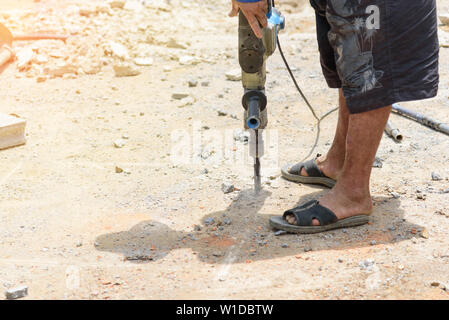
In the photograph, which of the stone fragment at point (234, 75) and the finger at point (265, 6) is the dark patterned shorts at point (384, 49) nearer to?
the finger at point (265, 6)

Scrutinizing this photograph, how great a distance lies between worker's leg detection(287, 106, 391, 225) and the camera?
263 cm

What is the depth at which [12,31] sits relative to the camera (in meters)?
6.41

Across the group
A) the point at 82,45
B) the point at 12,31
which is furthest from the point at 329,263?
the point at 12,31

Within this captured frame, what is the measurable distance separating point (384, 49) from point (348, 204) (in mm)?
736

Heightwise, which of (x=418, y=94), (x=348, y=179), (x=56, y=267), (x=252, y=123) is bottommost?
(x=56, y=267)

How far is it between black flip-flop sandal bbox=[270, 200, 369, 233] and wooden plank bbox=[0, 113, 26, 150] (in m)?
2.10

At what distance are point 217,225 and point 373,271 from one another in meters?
0.85

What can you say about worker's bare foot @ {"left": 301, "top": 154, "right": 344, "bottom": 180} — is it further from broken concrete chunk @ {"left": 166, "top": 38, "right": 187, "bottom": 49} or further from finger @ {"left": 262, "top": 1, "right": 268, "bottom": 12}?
broken concrete chunk @ {"left": 166, "top": 38, "right": 187, "bottom": 49}

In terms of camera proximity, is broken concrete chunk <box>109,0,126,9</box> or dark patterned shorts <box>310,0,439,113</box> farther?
broken concrete chunk <box>109,0,126,9</box>

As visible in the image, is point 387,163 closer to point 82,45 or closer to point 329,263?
point 329,263

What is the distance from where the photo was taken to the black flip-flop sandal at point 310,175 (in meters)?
3.29

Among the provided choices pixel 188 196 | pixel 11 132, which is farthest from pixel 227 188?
pixel 11 132

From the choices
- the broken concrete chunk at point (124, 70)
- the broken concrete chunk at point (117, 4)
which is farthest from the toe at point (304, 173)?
the broken concrete chunk at point (117, 4)

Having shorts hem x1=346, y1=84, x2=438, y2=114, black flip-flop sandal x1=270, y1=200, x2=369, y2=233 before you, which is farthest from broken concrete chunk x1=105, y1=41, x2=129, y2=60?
shorts hem x1=346, y1=84, x2=438, y2=114
